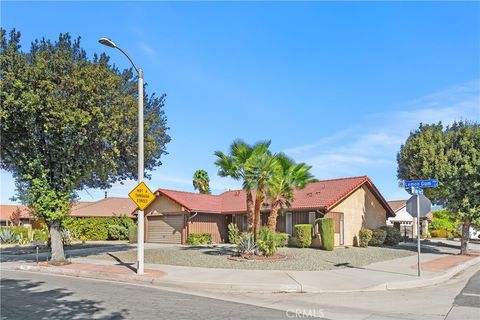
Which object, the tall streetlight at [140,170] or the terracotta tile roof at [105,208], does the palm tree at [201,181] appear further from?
the tall streetlight at [140,170]

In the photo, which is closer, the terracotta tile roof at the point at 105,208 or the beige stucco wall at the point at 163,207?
the beige stucco wall at the point at 163,207

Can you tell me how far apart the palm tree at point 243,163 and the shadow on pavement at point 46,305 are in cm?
1013

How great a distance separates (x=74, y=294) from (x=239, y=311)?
442 cm

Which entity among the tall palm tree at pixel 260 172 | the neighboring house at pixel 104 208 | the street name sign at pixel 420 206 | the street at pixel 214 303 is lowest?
the street at pixel 214 303

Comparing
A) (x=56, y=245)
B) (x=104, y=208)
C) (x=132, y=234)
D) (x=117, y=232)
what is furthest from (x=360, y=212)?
→ (x=104, y=208)

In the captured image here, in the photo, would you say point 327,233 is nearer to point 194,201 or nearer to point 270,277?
point 270,277

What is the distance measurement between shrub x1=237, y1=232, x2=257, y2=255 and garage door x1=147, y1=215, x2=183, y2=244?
14.5 metres

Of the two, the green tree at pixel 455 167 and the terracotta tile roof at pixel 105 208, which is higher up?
the green tree at pixel 455 167

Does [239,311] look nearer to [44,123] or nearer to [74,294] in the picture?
[74,294]

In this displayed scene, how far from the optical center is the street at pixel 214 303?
8.91 metres

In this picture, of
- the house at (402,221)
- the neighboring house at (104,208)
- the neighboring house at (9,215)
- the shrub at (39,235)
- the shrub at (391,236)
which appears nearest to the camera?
the shrub at (391,236)

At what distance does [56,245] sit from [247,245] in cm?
845

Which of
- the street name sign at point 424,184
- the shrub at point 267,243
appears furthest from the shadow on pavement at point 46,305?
the street name sign at point 424,184

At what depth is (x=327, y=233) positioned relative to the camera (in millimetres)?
25328
